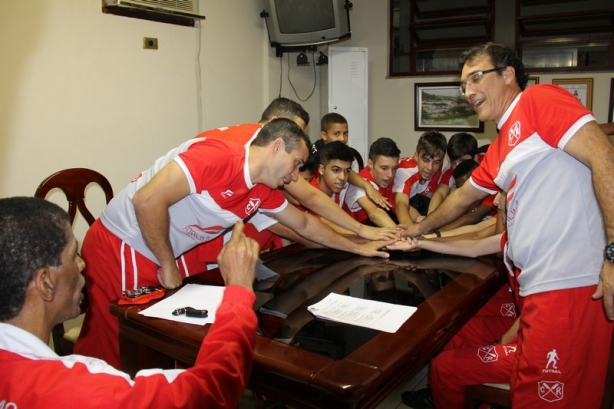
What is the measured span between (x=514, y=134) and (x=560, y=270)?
0.44 metres

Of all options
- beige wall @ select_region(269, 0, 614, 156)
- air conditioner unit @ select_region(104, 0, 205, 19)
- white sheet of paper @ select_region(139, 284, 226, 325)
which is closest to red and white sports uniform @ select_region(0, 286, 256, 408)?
white sheet of paper @ select_region(139, 284, 226, 325)

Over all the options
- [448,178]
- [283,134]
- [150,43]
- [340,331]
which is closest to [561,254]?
[340,331]

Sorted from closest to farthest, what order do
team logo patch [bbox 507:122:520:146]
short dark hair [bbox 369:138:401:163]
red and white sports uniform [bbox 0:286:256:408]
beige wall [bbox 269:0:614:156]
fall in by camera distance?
red and white sports uniform [bbox 0:286:256:408] → team logo patch [bbox 507:122:520:146] → short dark hair [bbox 369:138:401:163] → beige wall [bbox 269:0:614:156]

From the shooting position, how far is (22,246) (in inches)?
32.8

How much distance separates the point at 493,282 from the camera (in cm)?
182

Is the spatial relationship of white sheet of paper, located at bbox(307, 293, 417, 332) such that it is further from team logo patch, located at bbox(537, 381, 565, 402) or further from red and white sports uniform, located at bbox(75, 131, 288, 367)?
red and white sports uniform, located at bbox(75, 131, 288, 367)

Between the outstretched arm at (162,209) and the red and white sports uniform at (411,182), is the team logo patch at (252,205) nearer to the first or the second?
the outstretched arm at (162,209)

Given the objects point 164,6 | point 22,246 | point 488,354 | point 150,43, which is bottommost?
point 488,354

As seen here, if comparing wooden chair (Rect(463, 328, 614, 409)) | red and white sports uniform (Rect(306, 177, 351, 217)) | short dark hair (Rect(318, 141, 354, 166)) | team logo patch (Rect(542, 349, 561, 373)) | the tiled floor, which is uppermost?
short dark hair (Rect(318, 141, 354, 166))

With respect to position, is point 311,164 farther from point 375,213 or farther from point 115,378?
point 115,378


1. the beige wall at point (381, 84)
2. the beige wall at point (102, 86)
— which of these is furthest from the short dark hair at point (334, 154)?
the beige wall at point (381, 84)

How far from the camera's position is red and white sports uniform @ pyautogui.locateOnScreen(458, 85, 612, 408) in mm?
1431

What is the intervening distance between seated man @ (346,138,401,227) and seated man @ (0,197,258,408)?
211cm

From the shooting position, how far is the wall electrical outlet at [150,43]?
12.8 ft
